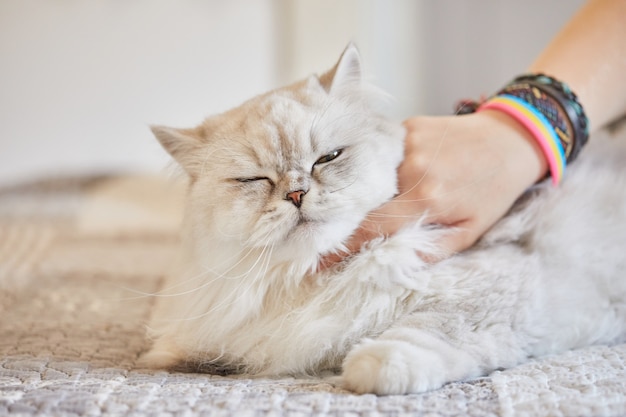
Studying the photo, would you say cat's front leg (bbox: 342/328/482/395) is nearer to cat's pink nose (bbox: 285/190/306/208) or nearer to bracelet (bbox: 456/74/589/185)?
cat's pink nose (bbox: 285/190/306/208)

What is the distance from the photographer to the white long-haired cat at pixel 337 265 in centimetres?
96

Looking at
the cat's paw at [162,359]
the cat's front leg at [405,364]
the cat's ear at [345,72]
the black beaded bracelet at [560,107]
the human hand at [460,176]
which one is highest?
the cat's ear at [345,72]

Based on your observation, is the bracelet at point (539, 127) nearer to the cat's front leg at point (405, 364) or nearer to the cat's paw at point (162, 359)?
the cat's front leg at point (405, 364)

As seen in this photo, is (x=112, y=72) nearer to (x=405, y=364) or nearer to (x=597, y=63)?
(x=597, y=63)

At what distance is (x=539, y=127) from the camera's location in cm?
112

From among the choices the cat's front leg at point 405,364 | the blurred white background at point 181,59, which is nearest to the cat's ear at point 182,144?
the cat's front leg at point 405,364

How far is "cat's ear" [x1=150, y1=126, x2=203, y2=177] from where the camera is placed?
3.74 ft

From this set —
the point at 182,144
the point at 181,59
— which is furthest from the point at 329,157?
the point at 181,59

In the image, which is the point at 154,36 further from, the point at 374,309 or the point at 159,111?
the point at 374,309

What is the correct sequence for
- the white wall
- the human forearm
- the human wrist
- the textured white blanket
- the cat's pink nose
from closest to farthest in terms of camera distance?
1. the textured white blanket
2. the cat's pink nose
3. the human wrist
4. the human forearm
5. the white wall

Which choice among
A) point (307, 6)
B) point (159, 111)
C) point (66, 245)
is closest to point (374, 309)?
point (66, 245)

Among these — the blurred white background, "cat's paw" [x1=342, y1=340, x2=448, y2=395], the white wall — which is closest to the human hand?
"cat's paw" [x1=342, y1=340, x2=448, y2=395]

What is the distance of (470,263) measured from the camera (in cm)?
103

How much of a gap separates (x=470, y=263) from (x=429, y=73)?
2.60 metres
